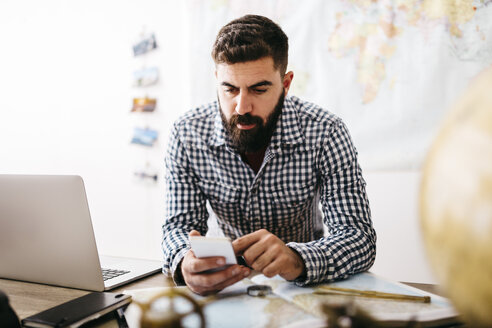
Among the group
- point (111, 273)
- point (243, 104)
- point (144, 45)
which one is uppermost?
point (144, 45)

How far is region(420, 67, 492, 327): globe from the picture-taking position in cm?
29

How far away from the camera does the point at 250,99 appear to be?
1.19 metres

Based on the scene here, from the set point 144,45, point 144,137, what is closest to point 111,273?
point 144,137

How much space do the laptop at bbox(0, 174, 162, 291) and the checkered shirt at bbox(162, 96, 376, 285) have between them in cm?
32

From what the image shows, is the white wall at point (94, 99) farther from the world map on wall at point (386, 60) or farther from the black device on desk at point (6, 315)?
the black device on desk at point (6, 315)

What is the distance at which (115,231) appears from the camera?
2.76 metres

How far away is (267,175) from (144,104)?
1.46 meters

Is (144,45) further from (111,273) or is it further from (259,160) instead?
(111,273)

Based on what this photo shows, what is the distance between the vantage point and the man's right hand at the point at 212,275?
0.80 m

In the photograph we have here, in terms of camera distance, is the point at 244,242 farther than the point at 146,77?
No

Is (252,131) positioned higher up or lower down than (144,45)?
lower down

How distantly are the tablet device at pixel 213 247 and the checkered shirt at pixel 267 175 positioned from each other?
400 mm

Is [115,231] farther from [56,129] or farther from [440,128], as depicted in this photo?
[440,128]

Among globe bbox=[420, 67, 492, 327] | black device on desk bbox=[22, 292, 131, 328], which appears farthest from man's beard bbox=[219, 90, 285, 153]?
globe bbox=[420, 67, 492, 327]
